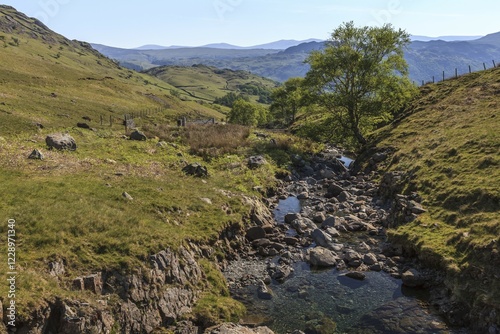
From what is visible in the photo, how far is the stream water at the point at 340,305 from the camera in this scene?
17.2 m

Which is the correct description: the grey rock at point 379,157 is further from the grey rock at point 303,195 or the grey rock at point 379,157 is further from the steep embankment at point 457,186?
the grey rock at point 303,195

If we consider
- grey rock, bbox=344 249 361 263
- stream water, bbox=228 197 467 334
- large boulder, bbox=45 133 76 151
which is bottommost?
stream water, bbox=228 197 467 334

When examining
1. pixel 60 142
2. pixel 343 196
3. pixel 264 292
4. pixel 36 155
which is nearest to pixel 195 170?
pixel 60 142

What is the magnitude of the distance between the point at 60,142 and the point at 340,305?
1155 inches

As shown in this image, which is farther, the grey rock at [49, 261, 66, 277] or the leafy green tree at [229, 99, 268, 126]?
the leafy green tree at [229, 99, 268, 126]

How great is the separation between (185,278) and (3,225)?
9.50 metres

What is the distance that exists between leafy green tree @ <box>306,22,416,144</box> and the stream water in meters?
36.1

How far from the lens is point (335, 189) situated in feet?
125

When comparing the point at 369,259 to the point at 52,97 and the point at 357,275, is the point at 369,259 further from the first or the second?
the point at 52,97

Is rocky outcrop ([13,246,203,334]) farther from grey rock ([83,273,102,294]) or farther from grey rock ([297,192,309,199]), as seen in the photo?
grey rock ([297,192,309,199])

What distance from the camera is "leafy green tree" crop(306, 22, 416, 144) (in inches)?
1983

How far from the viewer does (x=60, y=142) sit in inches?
1320

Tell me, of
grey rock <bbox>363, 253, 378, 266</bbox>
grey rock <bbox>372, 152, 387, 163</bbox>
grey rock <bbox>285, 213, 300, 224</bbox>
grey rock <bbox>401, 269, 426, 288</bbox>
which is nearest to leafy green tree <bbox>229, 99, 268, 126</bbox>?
grey rock <bbox>372, 152, 387, 163</bbox>

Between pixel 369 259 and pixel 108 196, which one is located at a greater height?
pixel 108 196
